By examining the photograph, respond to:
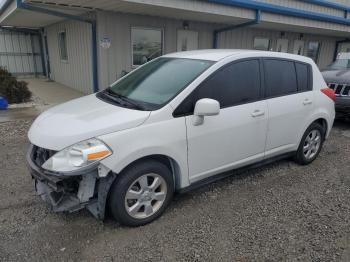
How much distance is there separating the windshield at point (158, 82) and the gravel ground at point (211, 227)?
1.26 m

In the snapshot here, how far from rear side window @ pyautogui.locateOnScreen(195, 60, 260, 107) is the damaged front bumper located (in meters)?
1.29

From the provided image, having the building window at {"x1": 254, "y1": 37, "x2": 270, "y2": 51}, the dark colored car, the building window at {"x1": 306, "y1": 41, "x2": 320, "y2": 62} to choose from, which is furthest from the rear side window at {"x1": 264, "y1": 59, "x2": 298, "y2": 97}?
the building window at {"x1": 306, "y1": 41, "x2": 320, "y2": 62}

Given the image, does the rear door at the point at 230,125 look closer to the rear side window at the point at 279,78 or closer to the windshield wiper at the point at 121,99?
the rear side window at the point at 279,78

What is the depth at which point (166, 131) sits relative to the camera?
2799 mm

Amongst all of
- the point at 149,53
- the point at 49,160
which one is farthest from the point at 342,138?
the point at 149,53

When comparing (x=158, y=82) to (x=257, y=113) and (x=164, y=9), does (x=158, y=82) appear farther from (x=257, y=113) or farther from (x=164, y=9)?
(x=164, y=9)

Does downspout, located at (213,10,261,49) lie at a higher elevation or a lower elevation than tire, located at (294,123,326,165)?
higher

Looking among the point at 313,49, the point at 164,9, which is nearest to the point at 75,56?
the point at 164,9

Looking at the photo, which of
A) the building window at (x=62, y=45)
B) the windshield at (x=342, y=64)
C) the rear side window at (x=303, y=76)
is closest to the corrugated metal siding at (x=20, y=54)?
the building window at (x=62, y=45)

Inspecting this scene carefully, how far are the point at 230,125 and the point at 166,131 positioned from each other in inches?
33.1

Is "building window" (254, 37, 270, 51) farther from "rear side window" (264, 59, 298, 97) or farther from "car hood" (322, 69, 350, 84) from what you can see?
"rear side window" (264, 59, 298, 97)

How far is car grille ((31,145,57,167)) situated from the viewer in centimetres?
271

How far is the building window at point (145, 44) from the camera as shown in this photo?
9297 millimetres

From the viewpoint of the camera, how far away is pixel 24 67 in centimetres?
1546
